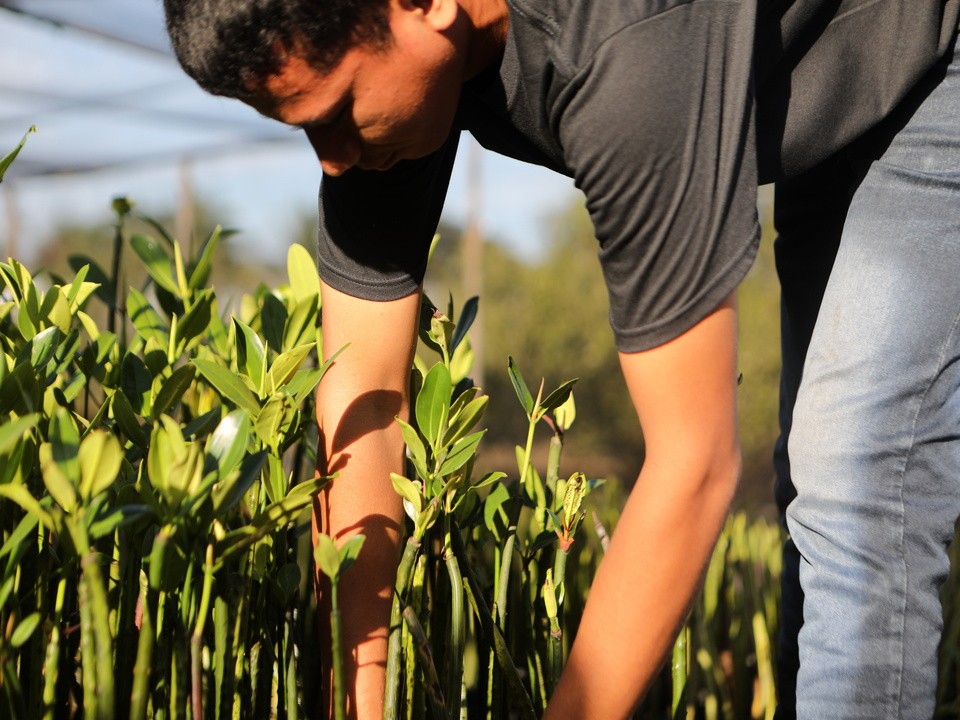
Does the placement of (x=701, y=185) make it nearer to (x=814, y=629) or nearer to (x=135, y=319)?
(x=814, y=629)

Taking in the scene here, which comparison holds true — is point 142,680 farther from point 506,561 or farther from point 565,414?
point 565,414

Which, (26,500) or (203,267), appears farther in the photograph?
(203,267)

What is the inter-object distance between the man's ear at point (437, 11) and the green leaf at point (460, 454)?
1.04 feet

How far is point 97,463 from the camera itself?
0.55 m

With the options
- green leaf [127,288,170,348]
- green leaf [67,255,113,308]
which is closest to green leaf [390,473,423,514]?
green leaf [127,288,170,348]

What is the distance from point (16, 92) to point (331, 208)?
4.90 m

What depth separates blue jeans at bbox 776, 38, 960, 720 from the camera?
2.54ft

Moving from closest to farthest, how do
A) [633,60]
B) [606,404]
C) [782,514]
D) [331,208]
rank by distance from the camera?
[633,60] < [331,208] < [782,514] < [606,404]

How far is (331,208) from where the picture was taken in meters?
0.96

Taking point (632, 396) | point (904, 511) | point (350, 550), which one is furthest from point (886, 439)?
point (350, 550)

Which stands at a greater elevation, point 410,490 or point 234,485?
point 234,485

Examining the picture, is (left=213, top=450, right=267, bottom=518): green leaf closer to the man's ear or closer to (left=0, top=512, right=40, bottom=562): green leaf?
(left=0, top=512, right=40, bottom=562): green leaf

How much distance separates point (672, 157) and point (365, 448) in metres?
0.43

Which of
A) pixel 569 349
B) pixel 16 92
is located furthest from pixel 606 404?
pixel 16 92
